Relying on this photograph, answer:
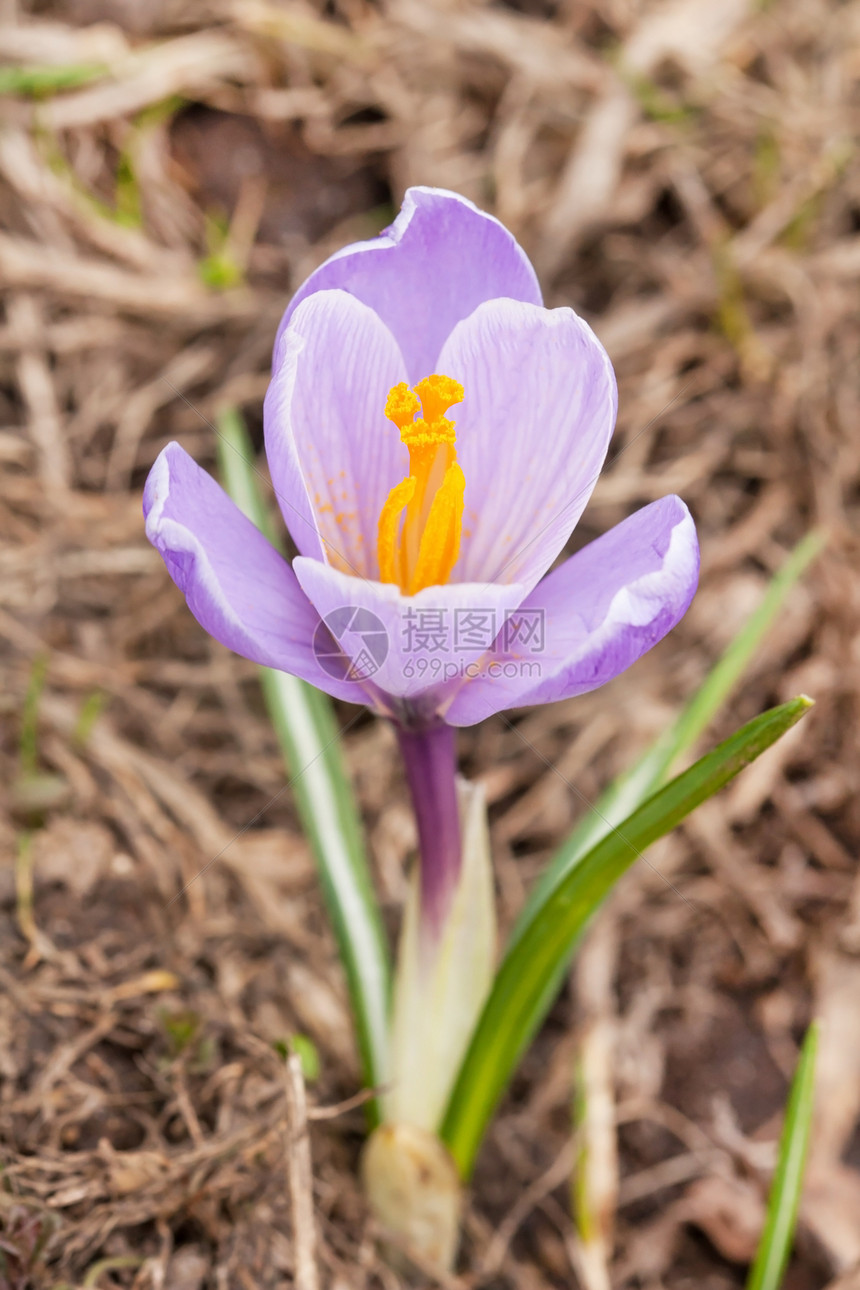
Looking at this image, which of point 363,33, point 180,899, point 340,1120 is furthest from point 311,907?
point 363,33

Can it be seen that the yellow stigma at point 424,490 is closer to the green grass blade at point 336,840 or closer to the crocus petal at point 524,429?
the crocus petal at point 524,429

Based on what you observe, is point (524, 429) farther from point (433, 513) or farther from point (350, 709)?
point (350, 709)

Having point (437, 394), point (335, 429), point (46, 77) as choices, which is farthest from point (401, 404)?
point (46, 77)

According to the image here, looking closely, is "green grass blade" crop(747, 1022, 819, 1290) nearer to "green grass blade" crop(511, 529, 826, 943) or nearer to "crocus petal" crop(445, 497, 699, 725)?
"green grass blade" crop(511, 529, 826, 943)

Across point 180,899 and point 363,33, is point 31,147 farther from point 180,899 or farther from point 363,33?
point 180,899

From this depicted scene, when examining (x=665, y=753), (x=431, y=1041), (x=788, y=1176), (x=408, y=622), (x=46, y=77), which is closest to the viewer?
(x=408, y=622)

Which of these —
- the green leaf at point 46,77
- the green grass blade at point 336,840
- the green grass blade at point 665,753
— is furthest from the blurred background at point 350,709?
the green grass blade at point 665,753
